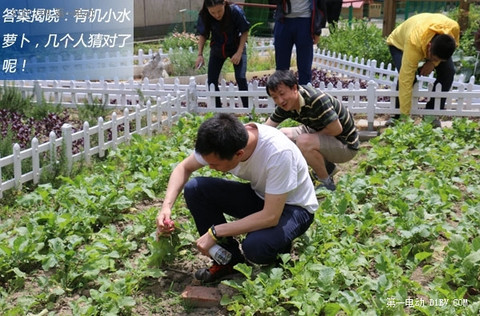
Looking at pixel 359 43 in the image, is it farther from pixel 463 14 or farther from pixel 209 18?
pixel 209 18

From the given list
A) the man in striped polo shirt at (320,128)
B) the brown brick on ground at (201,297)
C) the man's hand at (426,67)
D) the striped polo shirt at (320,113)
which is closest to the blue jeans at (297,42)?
the man's hand at (426,67)

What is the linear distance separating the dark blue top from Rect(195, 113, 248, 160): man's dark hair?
3843mm

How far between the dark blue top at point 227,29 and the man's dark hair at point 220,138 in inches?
151

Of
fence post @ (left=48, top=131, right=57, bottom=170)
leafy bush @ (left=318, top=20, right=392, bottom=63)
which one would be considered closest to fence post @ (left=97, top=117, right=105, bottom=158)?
fence post @ (left=48, top=131, right=57, bottom=170)

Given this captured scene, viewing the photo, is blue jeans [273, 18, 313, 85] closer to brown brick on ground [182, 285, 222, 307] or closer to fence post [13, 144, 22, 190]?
fence post [13, 144, 22, 190]

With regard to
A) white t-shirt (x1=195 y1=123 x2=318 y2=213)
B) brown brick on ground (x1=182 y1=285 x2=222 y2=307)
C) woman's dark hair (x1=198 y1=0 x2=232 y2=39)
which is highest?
woman's dark hair (x1=198 y1=0 x2=232 y2=39)

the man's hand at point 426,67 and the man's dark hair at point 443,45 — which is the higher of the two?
the man's dark hair at point 443,45

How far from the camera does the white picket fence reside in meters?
4.94

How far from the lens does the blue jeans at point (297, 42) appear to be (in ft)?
21.1

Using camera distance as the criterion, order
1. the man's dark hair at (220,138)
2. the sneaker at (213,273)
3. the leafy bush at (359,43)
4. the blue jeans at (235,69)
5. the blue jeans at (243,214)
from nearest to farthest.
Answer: the man's dark hair at (220,138) < the blue jeans at (243,214) < the sneaker at (213,273) < the blue jeans at (235,69) < the leafy bush at (359,43)

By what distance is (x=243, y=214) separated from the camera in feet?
11.3

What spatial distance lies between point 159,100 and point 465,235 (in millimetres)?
3902

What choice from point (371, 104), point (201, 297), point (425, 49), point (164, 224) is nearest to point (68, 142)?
point (164, 224)

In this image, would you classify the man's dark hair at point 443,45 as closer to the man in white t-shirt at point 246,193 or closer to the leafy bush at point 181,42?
the man in white t-shirt at point 246,193
